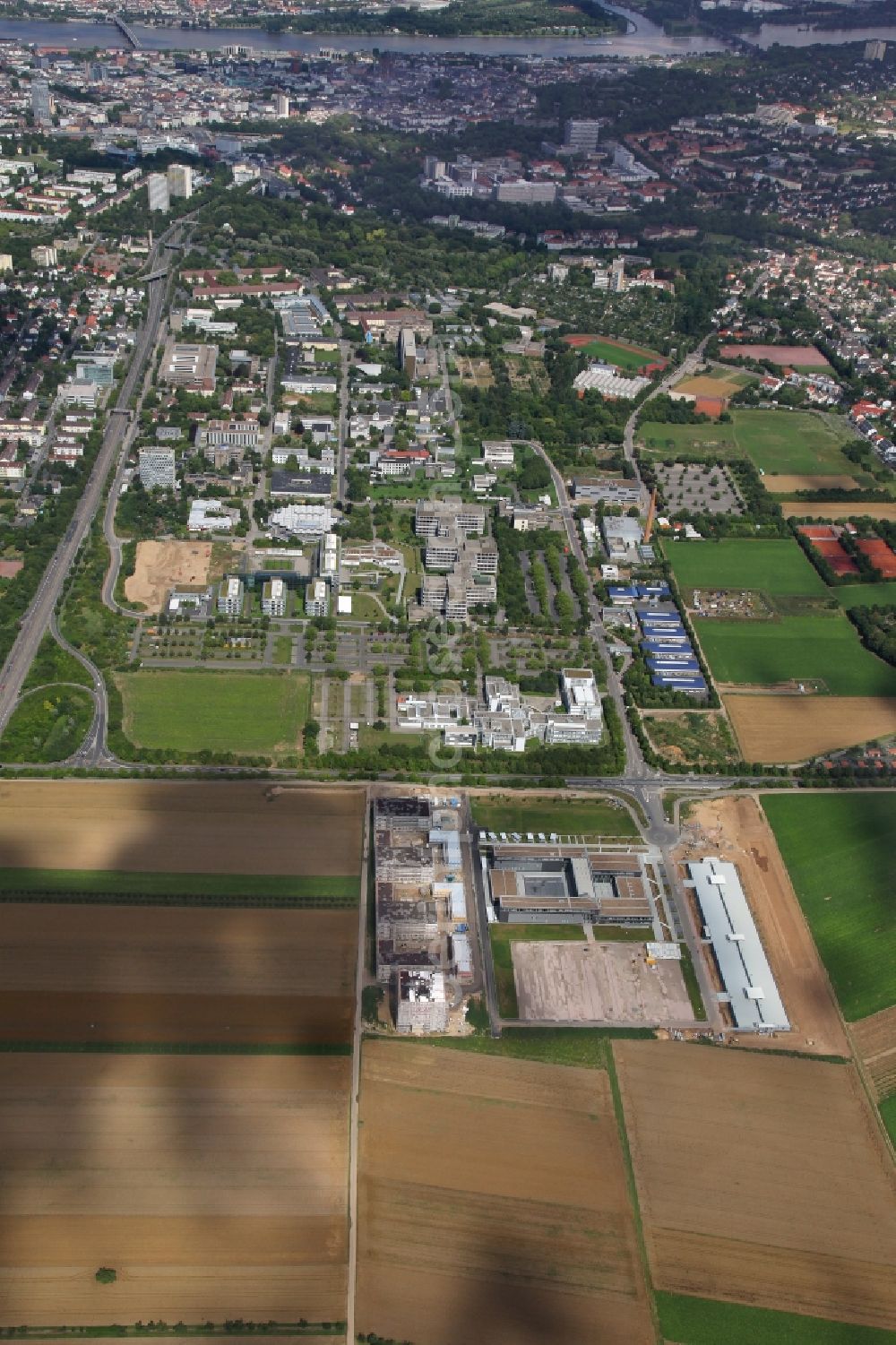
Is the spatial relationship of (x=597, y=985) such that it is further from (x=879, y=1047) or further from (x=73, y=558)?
(x=73, y=558)

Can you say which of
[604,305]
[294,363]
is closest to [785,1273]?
[294,363]

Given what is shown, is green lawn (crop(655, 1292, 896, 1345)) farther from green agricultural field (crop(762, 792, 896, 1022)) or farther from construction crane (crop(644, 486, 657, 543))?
construction crane (crop(644, 486, 657, 543))

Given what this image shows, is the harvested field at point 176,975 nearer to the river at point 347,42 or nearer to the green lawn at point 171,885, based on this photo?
the green lawn at point 171,885

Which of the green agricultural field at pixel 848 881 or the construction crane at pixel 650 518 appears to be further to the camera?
the construction crane at pixel 650 518

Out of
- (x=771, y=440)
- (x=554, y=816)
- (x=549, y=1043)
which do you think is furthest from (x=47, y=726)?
(x=771, y=440)

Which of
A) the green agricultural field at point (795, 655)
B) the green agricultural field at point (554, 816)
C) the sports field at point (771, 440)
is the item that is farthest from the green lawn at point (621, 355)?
the green agricultural field at point (554, 816)

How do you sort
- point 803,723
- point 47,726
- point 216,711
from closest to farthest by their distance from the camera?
1. point 47,726
2. point 216,711
3. point 803,723

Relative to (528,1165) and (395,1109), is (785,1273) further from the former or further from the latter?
(395,1109)
